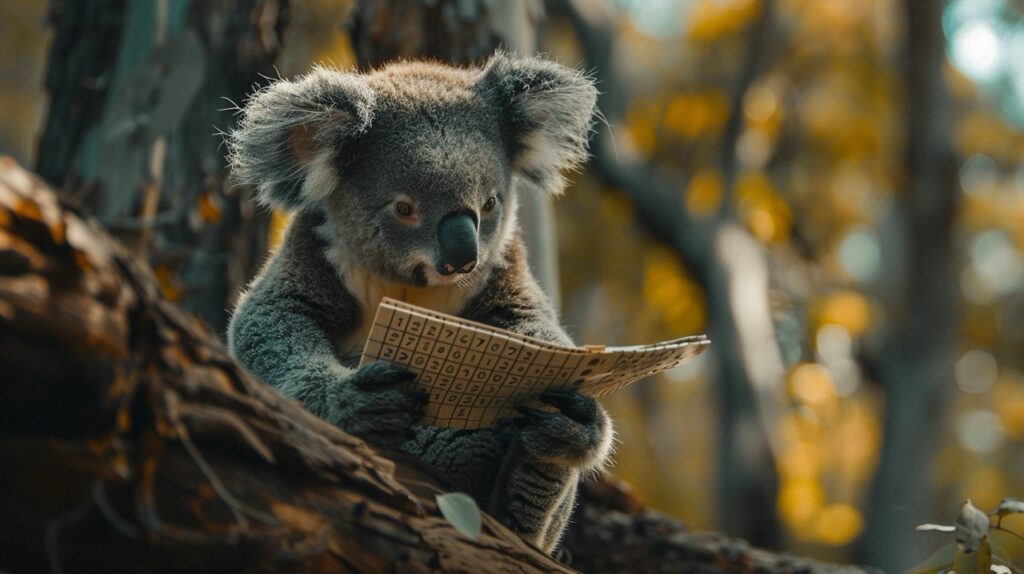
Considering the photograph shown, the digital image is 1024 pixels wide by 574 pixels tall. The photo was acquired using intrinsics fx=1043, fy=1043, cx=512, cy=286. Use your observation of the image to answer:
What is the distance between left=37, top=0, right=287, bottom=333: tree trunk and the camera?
4840 mm

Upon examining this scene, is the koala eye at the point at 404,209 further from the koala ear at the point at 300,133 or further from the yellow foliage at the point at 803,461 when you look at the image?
the yellow foliage at the point at 803,461

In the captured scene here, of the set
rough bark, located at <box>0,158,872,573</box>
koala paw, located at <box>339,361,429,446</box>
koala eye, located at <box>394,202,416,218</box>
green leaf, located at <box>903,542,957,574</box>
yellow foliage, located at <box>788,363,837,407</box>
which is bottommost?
rough bark, located at <box>0,158,872,573</box>

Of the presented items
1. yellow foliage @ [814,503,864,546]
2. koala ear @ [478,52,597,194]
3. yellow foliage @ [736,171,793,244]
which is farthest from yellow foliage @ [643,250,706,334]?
koala ear @ [478,52,597,194]

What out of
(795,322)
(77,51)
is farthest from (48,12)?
(795,322)

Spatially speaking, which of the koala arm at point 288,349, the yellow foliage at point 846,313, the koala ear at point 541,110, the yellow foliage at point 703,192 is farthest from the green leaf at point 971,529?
the yellow foliage at point 703,192

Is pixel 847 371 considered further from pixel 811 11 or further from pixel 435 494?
pixel 435 494

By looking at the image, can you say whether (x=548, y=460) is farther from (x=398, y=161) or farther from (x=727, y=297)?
(x=727, y=297)

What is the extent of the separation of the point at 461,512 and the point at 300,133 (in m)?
1.65

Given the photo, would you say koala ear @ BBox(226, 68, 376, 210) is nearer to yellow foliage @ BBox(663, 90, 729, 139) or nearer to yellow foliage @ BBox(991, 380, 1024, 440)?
yellow foliage @ BBox(663, 90, 729, 139)

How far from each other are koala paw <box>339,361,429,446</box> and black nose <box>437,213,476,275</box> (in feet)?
1.76

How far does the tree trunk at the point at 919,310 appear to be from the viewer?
7.67 meters

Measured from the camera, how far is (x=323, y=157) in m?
3.22

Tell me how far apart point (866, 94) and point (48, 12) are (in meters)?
9.80

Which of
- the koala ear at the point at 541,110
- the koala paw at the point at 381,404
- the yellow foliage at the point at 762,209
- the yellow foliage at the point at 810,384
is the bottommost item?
the koala paw at the point at 381,404
